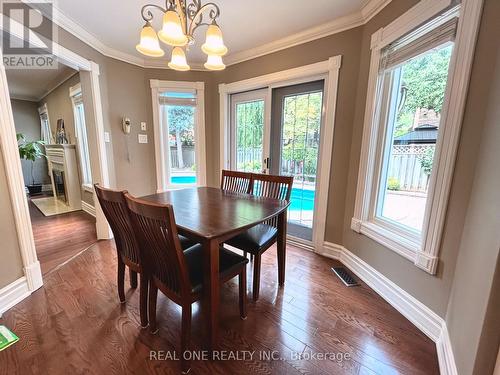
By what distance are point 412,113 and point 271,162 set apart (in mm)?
1490

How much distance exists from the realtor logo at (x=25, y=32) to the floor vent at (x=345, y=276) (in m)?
3.21

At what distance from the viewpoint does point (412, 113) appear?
164cm

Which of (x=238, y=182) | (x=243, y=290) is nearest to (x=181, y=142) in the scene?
(x=238, y=182)

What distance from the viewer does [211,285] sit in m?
1.11

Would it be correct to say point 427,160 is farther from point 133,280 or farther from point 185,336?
point 133,280

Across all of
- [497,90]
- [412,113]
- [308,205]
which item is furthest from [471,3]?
[308,205]

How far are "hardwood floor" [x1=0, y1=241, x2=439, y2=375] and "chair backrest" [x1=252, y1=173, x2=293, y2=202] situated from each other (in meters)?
0.78

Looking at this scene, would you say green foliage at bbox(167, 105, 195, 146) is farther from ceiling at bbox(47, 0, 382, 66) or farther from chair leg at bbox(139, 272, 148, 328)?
chair leg at bbox(139, 272, 148, 328)

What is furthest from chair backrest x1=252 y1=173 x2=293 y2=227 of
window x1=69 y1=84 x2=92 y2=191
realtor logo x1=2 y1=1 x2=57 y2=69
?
window x1=69 y1=84 x2=92 y2=191

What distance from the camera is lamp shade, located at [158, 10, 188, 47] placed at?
1153 mm

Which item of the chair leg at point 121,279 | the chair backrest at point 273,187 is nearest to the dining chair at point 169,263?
the chair leg at point 121,279

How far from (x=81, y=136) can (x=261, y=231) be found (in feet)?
12.7

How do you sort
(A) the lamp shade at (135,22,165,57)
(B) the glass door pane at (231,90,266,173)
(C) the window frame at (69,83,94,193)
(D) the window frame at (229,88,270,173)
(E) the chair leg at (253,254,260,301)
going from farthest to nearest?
(C) the window frame at (69,83,94,193)
(B) the glass door pane at (231,90,266,173)
(D) the window frame at (229,88,270,173)
(E) the chair leg at (253,254,260,301)
(A) the lamp shade at (135,22,165,57)

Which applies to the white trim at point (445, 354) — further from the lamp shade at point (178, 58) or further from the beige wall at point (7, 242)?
the beige wall at point (7, 242)
